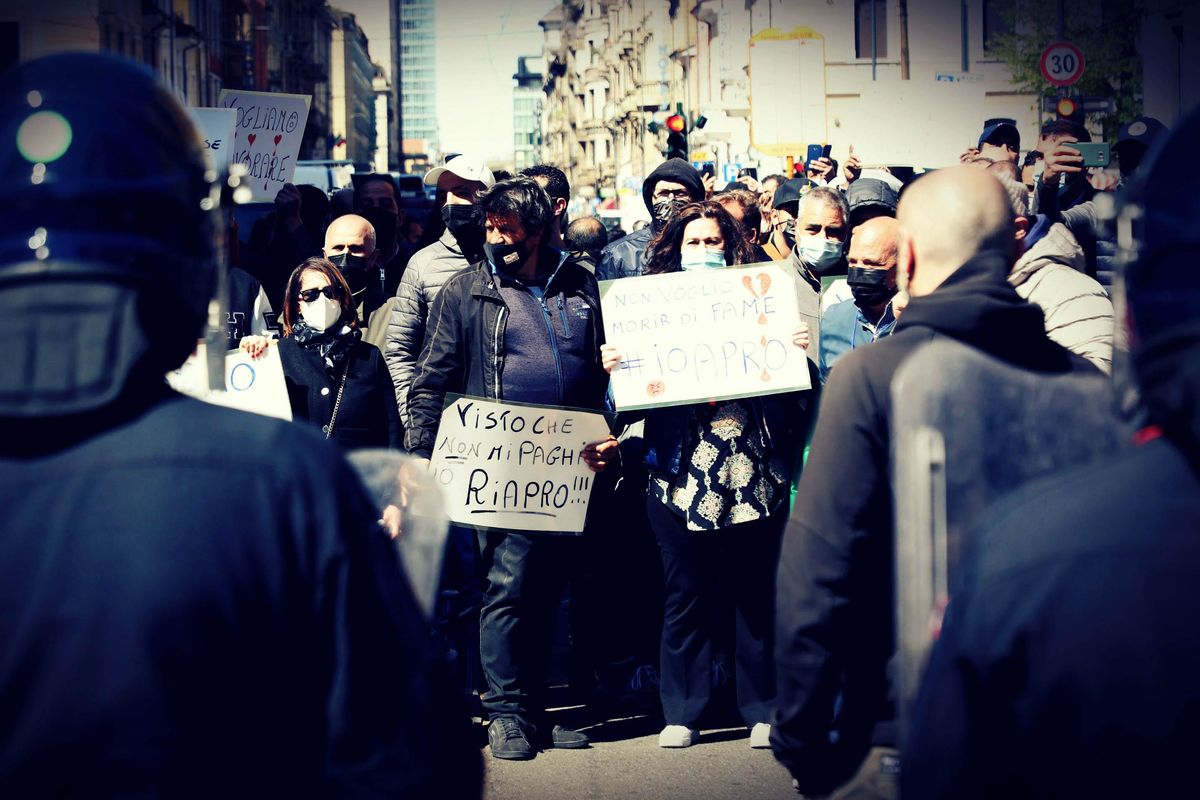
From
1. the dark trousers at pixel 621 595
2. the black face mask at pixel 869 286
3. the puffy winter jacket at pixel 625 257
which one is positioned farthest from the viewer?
the puffy winter jacket at pixel 625 257

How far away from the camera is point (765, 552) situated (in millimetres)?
5598

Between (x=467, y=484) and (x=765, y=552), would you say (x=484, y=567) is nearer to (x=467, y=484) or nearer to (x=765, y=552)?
(x=467, y=484)

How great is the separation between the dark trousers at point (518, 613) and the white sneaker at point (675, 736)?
538mm

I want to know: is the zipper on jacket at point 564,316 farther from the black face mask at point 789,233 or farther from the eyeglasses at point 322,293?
the black face mask at point 789,233

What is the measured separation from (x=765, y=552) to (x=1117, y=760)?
13.9 feet

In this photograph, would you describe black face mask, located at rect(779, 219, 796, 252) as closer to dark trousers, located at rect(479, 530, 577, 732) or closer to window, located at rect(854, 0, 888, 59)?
dark trousers, located at rect(479, 530, 577, 732)

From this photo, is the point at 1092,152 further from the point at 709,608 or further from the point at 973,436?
the point at 973,436

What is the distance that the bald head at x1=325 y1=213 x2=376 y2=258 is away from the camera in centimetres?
662

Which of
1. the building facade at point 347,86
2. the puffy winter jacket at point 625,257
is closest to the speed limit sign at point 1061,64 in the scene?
the puffy winter jacket at point 625,257

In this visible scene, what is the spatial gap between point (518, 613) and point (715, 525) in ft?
2.88

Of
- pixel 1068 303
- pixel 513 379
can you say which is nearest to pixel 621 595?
pixel 513 379

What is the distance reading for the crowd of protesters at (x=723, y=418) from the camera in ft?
8.68

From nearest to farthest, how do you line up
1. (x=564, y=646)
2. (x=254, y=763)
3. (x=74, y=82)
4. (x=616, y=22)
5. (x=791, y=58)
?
(x=254, y=763) < (x=74, y=82) < (x=564, y=646) < (x=791, y=58) < (x=616, y=22)

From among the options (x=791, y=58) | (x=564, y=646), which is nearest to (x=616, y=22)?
(x=791, y=58)
